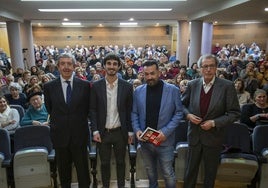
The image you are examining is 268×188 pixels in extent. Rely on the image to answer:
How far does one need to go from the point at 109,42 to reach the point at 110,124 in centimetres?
1769

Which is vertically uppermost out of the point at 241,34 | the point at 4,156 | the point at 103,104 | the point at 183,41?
the point at 241,34

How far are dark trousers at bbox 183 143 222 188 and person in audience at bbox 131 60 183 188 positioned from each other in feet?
0.90

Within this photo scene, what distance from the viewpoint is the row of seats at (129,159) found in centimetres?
283

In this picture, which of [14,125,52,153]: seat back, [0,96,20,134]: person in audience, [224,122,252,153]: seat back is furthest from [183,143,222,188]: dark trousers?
[0,96,20,134]: person in audience

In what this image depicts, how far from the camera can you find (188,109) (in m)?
2.66

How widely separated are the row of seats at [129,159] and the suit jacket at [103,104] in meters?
0.56

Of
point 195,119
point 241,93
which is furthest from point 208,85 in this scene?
point 241,93

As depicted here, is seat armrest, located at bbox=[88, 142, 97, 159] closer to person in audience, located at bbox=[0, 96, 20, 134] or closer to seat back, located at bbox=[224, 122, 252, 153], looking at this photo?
person in audience, located at bbox=[0, 96, 20, 134]

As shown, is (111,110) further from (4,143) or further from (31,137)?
(4,143)

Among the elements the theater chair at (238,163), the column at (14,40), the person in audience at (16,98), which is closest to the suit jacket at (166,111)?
the theater chair at (238,163)

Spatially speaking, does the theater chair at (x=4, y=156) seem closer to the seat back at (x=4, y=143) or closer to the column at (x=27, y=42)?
the seat back at (x=4, y=143)

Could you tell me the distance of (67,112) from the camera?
2484mm

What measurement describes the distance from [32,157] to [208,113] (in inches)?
78.5

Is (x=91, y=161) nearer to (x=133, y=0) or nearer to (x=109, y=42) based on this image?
(x=133, y=0)
